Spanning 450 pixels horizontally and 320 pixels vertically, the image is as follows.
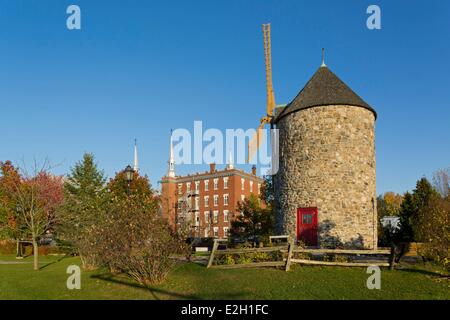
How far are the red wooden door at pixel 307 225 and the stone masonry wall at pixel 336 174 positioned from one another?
29cm

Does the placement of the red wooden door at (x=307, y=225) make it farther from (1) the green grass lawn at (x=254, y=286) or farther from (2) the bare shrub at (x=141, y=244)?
(2) the bare shrub at (x=141, y=244)

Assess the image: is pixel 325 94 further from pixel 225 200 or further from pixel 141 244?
pixel 225 200

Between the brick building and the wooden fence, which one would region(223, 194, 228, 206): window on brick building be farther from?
the wooden fence

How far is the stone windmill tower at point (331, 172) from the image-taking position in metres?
21.5

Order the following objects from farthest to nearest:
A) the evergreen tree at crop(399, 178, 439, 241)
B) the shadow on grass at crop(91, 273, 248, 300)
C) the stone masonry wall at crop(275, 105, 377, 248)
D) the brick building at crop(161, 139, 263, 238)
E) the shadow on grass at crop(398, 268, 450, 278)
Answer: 1. the brick building at crop(161, 139, 263, 238)
2. the evergreen tree at crop(399, 178, 439, 241)
3. the stone masonry wall at crop(275, 105, 377, 248)
4. the shadow on grass at crop(398, 268, 450, 278)
5. the shadow on grass at crop(91, 273, 248, 300)

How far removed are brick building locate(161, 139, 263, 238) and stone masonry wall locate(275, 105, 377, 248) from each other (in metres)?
42.8

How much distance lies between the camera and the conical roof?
22.4m

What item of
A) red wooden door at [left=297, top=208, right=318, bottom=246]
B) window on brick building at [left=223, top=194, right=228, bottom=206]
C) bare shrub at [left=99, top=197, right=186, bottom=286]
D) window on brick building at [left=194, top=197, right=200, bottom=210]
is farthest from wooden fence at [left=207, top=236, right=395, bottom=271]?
window on brick building at [left=194, top=197, right=200, bottom=210]

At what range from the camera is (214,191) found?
228ft

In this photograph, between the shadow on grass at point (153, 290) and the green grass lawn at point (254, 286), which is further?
the shadow on grass at point (153, 290)

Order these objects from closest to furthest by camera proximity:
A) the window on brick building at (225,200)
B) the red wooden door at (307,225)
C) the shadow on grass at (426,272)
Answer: the shadow on grass at (426,272), the red wooden door at (307,225), the window on brick building at (225,200)

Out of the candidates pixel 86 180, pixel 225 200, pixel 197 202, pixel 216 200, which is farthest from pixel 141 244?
pixel 197 202

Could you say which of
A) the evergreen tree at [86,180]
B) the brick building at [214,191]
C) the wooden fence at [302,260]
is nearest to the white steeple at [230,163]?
the brick building at [214,191]

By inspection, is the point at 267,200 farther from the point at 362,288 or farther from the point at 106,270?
the point at 362,288
